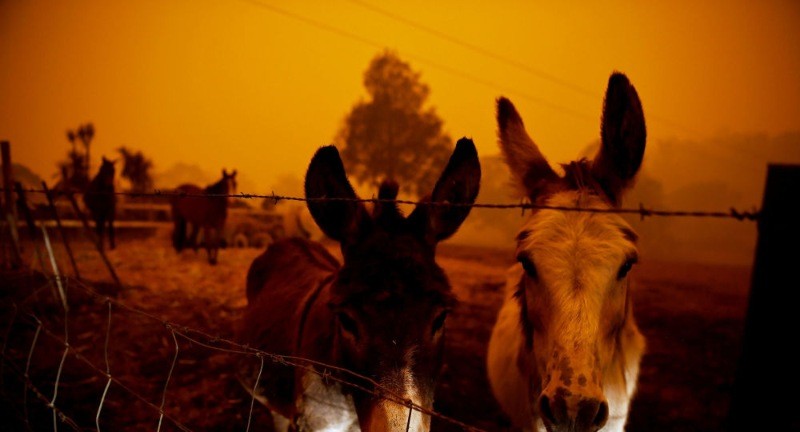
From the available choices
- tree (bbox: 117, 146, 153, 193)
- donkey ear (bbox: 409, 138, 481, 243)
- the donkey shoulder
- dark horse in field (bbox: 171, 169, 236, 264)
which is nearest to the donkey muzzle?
donkey ear (bbox: 409, 138, 481, 243)

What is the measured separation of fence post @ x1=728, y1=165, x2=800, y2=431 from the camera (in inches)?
36.2

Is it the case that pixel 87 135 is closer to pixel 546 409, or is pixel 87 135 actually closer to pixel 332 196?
pixel 332 196

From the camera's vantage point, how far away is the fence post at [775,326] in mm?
920

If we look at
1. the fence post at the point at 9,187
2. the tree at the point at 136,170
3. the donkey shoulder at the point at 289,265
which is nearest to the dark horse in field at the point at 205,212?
Result: the fence post at the point at 9,187

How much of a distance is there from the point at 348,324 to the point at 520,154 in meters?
1.60

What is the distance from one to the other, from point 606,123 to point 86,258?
1365cm

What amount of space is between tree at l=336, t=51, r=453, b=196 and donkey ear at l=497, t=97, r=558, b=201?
17424 millimetres

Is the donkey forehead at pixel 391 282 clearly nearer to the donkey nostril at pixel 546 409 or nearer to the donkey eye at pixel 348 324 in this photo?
the donkey eye at pixel 348 324

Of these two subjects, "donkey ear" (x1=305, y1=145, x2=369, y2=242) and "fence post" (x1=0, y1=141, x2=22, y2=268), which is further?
"fence post" (x1=0, y1=141, x2=22, y2=268)

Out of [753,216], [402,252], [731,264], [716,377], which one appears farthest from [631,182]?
[731,264]

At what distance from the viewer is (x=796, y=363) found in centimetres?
93

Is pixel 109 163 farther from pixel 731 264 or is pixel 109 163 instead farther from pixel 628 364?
pixel 731 264

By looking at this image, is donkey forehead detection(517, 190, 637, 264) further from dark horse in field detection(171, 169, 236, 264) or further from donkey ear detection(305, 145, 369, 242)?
dark horse in field detection(171, 169, 236, 264)

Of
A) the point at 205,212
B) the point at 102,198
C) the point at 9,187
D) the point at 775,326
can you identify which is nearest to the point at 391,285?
the point at 775,326
